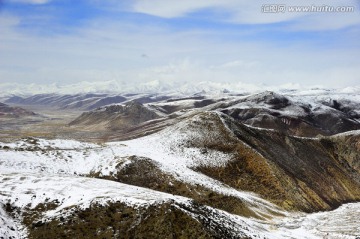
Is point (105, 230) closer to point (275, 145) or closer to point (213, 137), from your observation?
point (213, 137)

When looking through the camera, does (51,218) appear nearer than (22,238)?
No

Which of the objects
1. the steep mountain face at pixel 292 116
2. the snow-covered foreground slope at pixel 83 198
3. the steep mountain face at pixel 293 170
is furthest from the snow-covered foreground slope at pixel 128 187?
the steep mountain face at pixel 292 116

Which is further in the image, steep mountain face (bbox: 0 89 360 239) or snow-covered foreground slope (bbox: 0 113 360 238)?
snow-covered foreground slope (bbox: 0 113 360 238)

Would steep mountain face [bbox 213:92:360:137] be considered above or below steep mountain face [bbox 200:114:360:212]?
below

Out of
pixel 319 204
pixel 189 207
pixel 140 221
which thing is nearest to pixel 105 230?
pixel 140 221

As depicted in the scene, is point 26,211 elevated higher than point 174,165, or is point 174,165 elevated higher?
point 26,211

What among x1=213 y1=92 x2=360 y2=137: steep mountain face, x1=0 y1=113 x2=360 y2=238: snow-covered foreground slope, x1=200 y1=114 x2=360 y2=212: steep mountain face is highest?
x1=0 y1=113 x2=360 y2=238: snow-covered foreground slope

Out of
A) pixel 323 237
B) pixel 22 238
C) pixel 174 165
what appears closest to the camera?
pixel 22 238

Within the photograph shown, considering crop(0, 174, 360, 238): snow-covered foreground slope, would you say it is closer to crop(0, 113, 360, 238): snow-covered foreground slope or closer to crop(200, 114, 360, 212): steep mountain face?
crop(0, 113, 360, 238): snow-covered foreground slope

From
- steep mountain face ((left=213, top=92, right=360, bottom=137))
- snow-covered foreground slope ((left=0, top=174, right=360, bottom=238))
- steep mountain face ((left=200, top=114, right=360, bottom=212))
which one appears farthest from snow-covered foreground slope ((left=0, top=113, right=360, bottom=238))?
steep mountain face ((left=213, top=92, right=360, bottom=137))

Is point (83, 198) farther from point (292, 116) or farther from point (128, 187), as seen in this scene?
point (292, 116)
